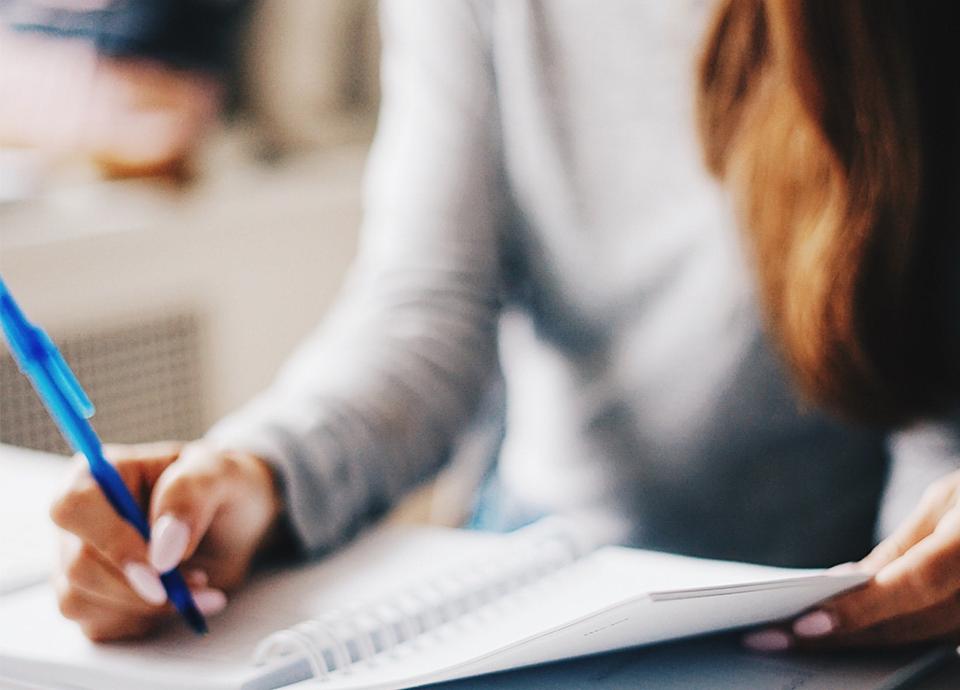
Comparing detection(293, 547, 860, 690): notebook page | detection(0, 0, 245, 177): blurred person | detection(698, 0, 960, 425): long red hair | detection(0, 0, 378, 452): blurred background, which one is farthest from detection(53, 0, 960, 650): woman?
detection(0, 0, 245, 177): blurred person

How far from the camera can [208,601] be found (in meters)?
0.49

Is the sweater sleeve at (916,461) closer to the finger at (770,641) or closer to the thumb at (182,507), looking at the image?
the finger at (770,641)

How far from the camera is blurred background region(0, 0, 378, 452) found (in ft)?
4.86

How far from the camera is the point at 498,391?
31.8 inches

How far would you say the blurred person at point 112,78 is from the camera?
1.57 meters

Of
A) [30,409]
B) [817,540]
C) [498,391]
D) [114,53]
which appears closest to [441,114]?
[498,391]

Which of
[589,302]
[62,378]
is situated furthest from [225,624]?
[589,302]

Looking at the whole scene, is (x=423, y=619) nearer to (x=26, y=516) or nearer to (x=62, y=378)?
(x=62, y=378)

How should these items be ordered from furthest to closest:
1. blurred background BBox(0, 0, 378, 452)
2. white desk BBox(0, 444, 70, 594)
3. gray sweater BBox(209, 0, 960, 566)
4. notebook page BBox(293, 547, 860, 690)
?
blurred background BBox(0, 0, 378, 452) → gray sweater BBox(209, 0, 960, 566) → white desk BBox(0, 444, 70, 594) → notebook page BBox(293, 547, 860, 690)

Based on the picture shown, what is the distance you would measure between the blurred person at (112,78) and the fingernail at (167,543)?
4.04ft

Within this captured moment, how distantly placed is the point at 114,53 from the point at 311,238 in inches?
15.4

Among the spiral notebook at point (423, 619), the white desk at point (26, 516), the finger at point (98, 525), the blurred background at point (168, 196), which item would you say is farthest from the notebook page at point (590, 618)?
the blurred background at point (168, 196)

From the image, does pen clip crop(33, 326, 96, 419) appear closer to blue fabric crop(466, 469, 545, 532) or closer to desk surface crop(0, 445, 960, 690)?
desk surface crop(0, 445, 960, 690)

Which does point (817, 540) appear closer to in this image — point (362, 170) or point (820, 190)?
point (820, 190)
